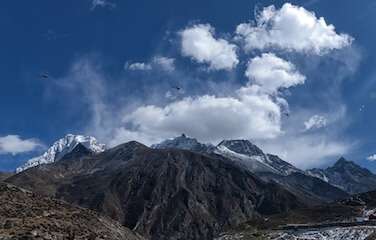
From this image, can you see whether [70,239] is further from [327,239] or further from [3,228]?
[327,239]

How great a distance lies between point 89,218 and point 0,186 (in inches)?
1030

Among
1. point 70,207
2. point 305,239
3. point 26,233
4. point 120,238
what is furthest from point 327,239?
point 26,233

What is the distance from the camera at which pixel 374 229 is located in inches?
7731

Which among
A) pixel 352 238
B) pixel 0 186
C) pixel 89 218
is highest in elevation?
pixel 0 186

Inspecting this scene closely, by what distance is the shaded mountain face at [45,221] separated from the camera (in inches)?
4978

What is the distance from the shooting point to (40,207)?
155 m

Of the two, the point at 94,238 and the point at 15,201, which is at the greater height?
the point at 15,201

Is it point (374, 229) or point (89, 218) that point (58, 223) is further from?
point (374, 229)

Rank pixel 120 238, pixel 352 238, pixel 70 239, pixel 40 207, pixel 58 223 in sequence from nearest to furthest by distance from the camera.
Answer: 1. pixel 70 239
2. pixel 58 223
3. pixel 40 207
4. pixel 120 238
5. pixel 352 238

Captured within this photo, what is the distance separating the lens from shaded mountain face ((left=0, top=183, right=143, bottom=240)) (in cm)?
12644

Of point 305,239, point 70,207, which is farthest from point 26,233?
point 305,239

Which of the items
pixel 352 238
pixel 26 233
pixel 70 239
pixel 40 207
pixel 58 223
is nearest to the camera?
pixel 26 233

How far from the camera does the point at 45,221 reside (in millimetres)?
137375

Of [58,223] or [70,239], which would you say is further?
[58,223]
